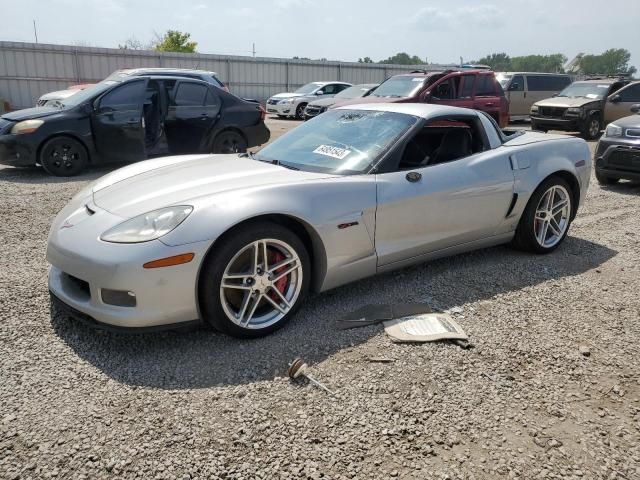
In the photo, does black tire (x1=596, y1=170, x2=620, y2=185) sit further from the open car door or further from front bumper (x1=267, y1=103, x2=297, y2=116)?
front bumper (x1=267, y1=103, x2=297, y2=116)

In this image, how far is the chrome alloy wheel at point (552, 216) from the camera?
462cm

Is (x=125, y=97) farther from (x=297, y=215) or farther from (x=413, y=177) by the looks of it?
(x=297, y=215)

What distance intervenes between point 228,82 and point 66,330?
23157mm

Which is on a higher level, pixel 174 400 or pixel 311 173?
pixel 311 173

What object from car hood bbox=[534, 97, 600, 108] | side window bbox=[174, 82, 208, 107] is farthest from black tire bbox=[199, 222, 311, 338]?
car hood bbox=[534, 97, 600, 108]

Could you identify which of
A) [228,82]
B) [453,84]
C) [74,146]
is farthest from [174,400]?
[228,82]

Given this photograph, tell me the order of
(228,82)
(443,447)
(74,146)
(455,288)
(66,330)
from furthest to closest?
(228,82), (74,146), (455,288), (66,330), (443,447)

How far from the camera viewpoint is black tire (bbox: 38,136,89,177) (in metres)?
7.66

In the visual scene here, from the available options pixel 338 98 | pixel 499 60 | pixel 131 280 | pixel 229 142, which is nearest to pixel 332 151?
pixel 131 280

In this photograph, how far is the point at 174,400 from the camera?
8.29 ft

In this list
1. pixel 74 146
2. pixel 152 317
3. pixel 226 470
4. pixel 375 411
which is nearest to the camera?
pixel 226 470

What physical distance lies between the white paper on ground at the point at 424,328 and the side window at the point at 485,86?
9543 mm

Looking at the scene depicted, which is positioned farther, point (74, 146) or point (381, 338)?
point (74, 146)

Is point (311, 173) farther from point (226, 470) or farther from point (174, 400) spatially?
point (226, 470)
